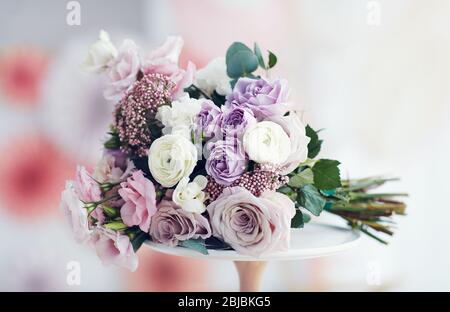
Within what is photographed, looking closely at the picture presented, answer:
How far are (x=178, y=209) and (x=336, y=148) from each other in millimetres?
766

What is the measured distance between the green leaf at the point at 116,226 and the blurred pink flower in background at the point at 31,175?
2.10ft

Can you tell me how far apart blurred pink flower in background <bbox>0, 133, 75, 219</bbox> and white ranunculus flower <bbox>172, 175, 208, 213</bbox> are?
2.35 ft

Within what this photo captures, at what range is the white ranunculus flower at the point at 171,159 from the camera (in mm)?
853

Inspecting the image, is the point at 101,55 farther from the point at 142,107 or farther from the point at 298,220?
the point at 298,220

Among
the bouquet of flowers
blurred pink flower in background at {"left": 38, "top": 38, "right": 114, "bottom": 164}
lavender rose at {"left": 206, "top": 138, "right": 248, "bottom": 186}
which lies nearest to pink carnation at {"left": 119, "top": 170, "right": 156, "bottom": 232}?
the bouquet of flowers

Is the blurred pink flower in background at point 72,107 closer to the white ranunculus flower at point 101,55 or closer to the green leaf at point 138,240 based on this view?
the white ranunculus flower at point 101,55

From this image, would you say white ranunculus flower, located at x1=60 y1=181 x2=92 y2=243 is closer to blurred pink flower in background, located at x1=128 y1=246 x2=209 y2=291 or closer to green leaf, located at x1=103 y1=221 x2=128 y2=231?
green leaf, located at x1=103 y1=221 x2=128 y2=231

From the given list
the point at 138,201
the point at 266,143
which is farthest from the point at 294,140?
the point at 138,201

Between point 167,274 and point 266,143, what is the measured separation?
2.71 ft

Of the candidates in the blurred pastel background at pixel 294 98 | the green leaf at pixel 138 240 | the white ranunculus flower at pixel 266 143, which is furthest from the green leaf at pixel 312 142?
the blurred pastel background at pixel 294 98

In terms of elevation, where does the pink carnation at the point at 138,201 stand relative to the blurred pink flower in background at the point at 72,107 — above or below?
below
